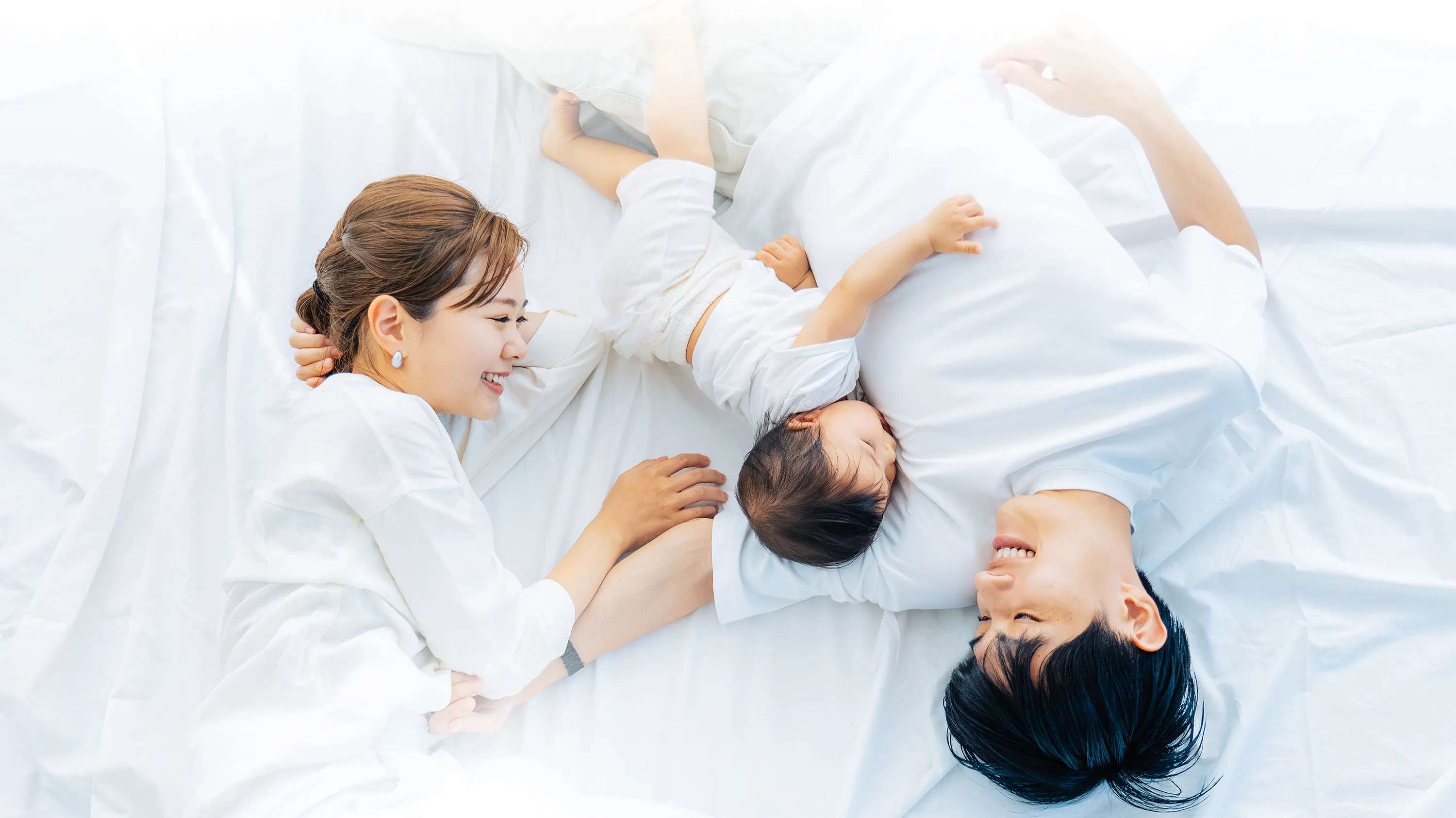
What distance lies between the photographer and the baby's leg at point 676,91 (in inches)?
53.1

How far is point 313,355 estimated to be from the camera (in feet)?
4.07

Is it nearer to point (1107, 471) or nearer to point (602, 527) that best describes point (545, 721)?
point (602, 527)

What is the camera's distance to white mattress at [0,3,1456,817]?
3.63 feet

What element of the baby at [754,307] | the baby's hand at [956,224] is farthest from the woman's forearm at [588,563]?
the baby's hand at [956,224]

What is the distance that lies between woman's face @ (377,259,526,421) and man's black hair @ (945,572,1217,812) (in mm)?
690

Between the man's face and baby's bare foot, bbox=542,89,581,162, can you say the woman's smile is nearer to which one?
baby's bare foot, bbox=542,89,581,162

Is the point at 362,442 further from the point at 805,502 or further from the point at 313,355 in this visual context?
the point at 805,502

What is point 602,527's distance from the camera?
1271 mm

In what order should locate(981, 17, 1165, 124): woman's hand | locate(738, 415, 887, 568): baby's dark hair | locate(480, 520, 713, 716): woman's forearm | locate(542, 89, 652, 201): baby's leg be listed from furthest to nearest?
locate(542, 89, 652, 201): baby's leg < locate(981, 17, 1165, 124): woman's hand < locate(480, 520, 713, 716): woman's forearm < locate(738, 415, 887, 568): baby's dark hair

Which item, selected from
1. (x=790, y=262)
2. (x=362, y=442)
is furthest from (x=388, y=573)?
(x=790, y=262)

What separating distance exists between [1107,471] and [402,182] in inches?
37.3

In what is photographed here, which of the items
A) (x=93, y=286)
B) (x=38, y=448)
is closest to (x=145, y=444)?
(x=38, y=448)

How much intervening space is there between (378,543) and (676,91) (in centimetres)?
76

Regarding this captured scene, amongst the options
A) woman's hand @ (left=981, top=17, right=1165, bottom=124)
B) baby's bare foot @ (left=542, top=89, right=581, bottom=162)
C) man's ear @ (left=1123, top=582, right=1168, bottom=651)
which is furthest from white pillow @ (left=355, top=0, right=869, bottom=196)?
man's ear @ (left=1123, top=582, right=1168, bottom=651)
